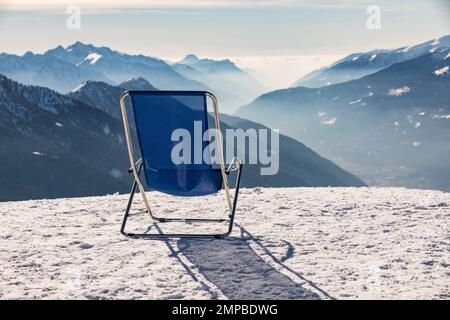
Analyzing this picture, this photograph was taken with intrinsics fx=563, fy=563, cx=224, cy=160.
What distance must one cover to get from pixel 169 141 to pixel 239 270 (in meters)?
1.48

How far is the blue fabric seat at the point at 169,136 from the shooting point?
5.28 meters

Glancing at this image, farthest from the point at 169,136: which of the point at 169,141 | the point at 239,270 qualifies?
the point at 239,270

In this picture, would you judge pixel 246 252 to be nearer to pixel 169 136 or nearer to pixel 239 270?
pixel 239 270

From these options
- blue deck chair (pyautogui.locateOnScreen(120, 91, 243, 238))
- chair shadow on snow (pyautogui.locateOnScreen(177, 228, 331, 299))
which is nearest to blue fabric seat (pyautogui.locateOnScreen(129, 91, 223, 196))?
blue deck chair (pyautogui.locateOnScreen(120, 91, 243, 238))

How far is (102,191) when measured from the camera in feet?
342

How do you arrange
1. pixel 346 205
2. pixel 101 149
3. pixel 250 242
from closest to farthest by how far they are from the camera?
pixel 250 242 < pixel 346 205 < pixel 101 149

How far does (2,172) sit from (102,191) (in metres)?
19.1

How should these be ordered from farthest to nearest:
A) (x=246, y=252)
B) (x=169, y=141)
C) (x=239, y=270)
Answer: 1. (x=169, y=141)
2. (x=246, y=252)
3. (x=239, y=270)

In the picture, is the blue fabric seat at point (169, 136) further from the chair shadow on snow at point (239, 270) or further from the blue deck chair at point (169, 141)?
the chair shadow on snow at point (239, 270)

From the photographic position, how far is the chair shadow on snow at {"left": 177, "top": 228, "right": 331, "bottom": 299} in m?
4.23

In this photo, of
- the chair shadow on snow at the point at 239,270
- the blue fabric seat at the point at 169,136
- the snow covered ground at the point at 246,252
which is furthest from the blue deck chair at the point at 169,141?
the snow covered ground at the point at 246,252

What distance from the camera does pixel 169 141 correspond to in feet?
18.0
